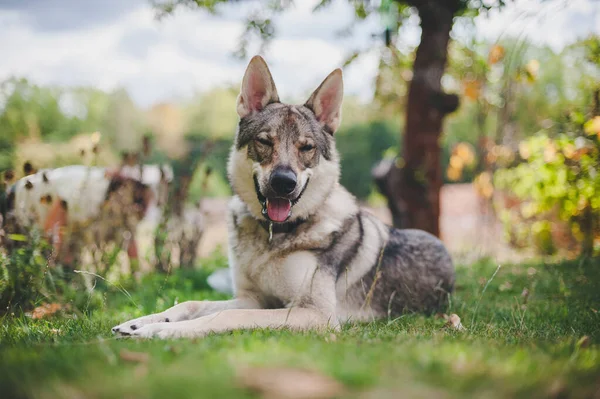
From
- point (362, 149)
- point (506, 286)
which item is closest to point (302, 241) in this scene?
point (506, 286)

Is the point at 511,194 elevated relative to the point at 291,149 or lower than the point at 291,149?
lower

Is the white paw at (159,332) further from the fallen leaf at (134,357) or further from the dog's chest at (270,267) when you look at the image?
the dog's chest at (270,267)

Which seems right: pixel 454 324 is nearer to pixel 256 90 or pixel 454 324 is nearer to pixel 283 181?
pixel 283 181

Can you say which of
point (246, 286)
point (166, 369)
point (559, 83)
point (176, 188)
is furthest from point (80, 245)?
point (559, 83)

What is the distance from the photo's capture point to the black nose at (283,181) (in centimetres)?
305

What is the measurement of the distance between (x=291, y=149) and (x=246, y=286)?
1.12 metres

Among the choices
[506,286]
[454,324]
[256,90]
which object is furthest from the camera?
[506,286]

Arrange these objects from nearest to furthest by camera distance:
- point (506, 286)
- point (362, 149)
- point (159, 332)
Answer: point (159, 332)
point (506, 286)
point (362, 149)

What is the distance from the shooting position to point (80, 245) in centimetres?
499

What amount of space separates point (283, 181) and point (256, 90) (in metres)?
1.00

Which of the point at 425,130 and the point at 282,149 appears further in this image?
the point at 425,130

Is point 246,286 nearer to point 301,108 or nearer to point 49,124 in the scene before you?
point 301,108

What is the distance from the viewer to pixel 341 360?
5.55ft

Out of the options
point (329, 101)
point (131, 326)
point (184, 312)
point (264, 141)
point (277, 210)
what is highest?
point (329, 101)
